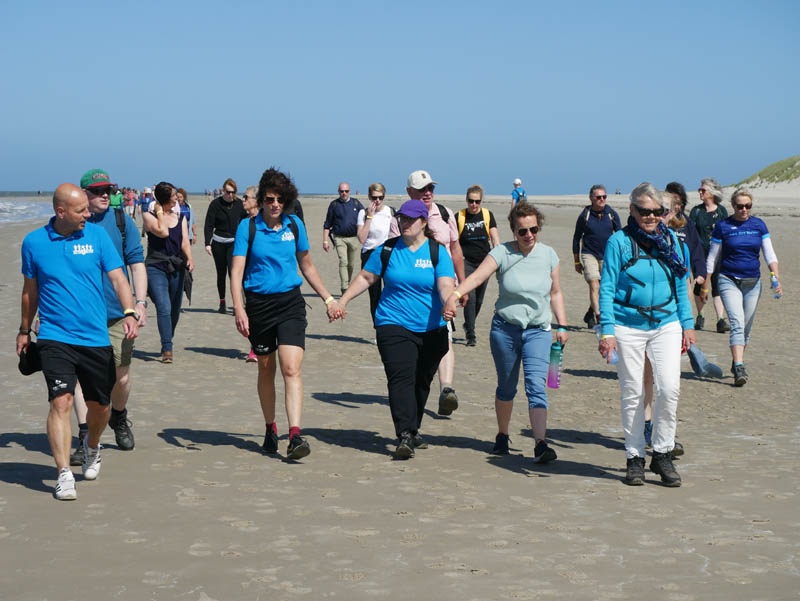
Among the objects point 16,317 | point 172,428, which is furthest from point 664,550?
point 16,317

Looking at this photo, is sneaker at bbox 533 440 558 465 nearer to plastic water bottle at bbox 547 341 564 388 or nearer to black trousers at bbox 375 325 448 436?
plastic water bottle at bbox 547 341 564 388

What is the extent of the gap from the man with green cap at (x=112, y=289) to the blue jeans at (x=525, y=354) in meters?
2.56

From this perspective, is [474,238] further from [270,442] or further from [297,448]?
[297,448]

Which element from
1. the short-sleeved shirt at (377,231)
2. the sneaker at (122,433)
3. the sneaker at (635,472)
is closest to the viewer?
the sneaker at (635,472)

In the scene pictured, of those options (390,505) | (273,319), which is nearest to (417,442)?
(273,319)

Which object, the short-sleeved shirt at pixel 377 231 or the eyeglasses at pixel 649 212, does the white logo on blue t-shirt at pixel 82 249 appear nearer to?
the eyeglasses at pixel 649 212

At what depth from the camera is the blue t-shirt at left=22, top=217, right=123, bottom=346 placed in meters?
6.12

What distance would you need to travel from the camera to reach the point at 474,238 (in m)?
12.5

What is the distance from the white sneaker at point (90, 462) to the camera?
21.7 feet

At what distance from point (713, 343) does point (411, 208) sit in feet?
26.1

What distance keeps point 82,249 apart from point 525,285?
3096 mm

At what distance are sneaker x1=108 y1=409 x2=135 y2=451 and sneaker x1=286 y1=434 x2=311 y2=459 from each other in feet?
4.30

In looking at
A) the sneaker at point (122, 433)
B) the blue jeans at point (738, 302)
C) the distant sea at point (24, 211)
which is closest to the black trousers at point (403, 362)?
the sneaker at point (122, 433)

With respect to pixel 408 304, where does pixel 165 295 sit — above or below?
below
